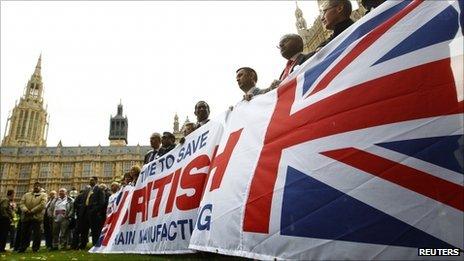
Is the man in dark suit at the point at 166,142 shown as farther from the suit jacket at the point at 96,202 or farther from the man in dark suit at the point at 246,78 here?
the suit jacket at the point at 96,202

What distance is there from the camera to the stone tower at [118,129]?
352 feet

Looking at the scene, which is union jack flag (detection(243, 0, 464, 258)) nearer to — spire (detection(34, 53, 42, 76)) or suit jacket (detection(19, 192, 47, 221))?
suit jacket (detection(19, 192, 47, 221))

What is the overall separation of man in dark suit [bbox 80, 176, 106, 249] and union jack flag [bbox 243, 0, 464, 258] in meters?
9.10

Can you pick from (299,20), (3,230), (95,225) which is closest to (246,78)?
(95,225)

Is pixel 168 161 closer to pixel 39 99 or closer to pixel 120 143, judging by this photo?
pixel 120 143

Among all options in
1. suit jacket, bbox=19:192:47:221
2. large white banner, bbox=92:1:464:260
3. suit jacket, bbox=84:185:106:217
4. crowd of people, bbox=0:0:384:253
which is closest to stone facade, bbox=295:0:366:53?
suit jacket, bbox=84:185:106:217

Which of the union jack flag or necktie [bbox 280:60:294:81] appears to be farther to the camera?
necktie [bbox 280:60:294:81]

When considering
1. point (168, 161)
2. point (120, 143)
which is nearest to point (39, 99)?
point (120, 143)

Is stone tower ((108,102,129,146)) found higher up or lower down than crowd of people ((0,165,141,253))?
higher up

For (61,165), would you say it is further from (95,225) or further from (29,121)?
(95,225)

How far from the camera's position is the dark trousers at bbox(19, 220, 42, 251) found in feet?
34.7

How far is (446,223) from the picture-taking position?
178cm

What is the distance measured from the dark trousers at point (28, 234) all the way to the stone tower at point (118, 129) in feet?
327

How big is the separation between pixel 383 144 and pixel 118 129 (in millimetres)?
114321
